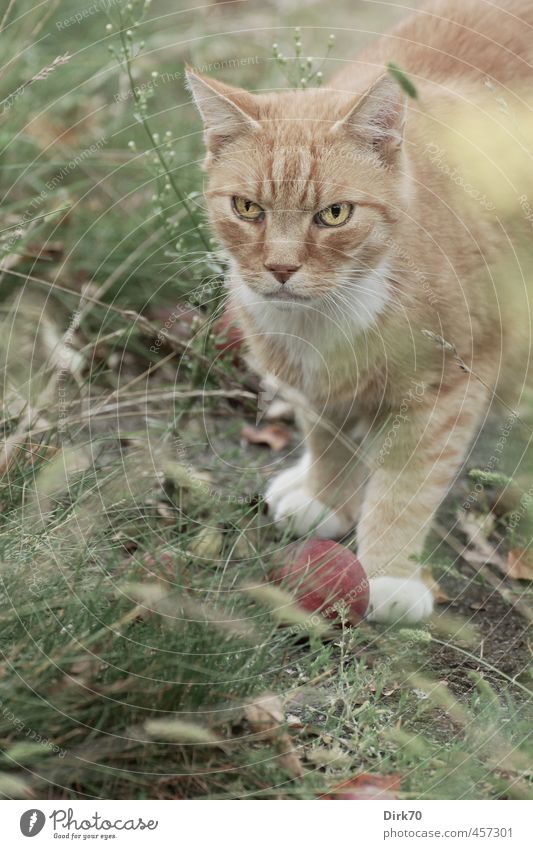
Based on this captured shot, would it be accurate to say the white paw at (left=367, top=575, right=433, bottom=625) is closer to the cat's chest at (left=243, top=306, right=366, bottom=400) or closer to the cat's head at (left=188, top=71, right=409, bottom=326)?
the cat's chest at (left=243, top=306, right=366, bottom=400)

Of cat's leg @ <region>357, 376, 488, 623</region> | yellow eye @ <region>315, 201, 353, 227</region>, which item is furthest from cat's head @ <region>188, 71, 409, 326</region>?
cat's leg @ <region>357, 376, 488, 623</region>

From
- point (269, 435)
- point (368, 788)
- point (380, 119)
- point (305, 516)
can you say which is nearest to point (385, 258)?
point (380, 119)

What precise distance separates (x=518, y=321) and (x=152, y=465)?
35.5 inches

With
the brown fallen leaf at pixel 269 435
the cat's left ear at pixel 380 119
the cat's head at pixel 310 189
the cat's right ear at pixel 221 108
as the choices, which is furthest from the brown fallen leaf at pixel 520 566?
the cat's right ear at pixel 221 108

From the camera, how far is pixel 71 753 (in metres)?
1.53

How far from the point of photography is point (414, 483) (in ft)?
7.14

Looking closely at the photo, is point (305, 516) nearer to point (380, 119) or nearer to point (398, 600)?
point (398, 600)

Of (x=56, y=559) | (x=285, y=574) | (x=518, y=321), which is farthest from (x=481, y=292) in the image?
(x=56, y=559)

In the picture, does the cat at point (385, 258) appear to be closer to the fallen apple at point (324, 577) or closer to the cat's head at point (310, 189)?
the cat's head at point (310, 189)

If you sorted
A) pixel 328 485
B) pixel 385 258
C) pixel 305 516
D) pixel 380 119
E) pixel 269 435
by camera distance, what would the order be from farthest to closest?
1. pixel 269 435
2. pixel 328 485
3. pixel 305 516
4. pixel 385 258
5. pixel 380 119

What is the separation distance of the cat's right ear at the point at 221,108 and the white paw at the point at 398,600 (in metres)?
1.01

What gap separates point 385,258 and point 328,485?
0.69 metres

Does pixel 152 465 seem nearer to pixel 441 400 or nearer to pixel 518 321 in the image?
pixel 441 400

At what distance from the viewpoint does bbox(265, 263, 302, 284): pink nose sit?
1949mm
